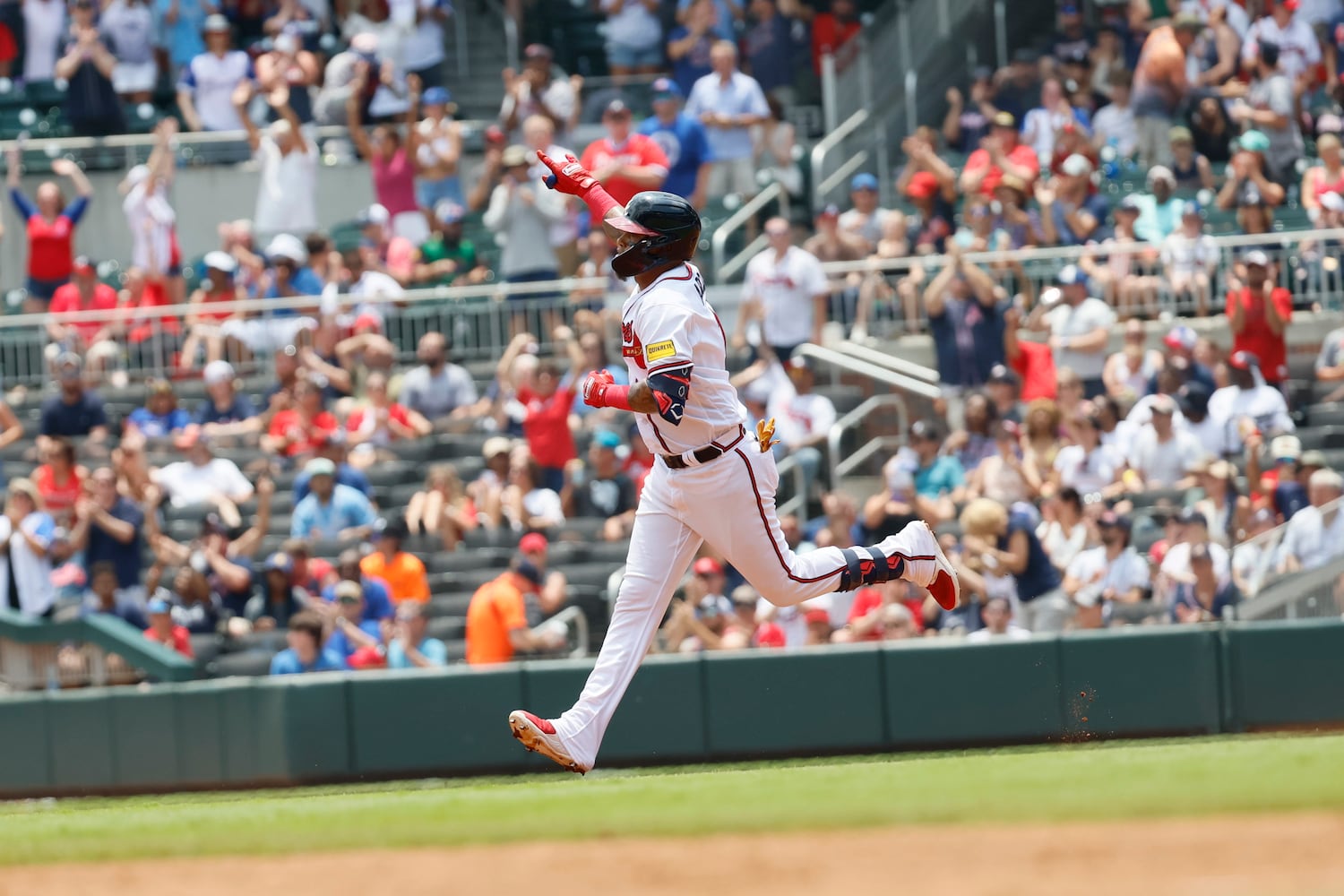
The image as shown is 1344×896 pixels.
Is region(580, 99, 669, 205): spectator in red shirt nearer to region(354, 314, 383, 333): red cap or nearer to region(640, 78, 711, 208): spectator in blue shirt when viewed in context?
region(640, 78, 711, 208): spectator in blue shirt

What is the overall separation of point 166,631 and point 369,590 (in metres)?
1.44

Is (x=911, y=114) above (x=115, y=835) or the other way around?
above

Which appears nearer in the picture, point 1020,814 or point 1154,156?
point 1020,814

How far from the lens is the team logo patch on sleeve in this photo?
7.45 metres

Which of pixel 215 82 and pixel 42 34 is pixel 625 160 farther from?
pixel 42 34

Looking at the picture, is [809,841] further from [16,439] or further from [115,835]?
[16,439]

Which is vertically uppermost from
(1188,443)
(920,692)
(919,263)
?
(919,263)

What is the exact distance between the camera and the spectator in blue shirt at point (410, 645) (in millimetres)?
13094

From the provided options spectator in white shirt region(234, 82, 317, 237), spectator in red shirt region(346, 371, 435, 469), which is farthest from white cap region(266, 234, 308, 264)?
spectator in red shirt region(346, 371, 435, 469)

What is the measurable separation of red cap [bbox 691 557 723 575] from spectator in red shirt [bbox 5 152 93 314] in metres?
7.31

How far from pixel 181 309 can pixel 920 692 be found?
23.5 ft

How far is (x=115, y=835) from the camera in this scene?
25.3 feet

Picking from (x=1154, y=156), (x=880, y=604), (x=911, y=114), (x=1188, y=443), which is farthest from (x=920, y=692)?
(x=911, y=114)

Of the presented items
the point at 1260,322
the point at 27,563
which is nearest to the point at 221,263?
the point at 27,563
